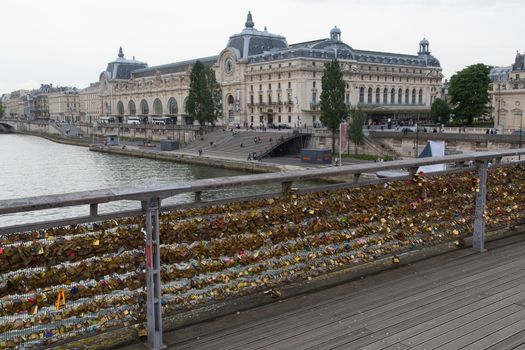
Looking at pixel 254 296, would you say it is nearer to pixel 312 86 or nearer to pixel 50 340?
pixel 50 340

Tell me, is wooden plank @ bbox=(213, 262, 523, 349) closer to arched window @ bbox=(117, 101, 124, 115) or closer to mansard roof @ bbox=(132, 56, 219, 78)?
mansard roof @ bbox=(132, 56, 219, 78)

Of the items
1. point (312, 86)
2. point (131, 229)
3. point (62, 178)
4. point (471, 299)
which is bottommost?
point (62, 178)

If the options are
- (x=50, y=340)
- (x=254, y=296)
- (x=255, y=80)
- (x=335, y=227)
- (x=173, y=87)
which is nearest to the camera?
(x=50, y=340)

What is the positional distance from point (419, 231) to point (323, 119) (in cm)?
4382

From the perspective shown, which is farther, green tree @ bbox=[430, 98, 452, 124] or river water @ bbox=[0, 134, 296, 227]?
green tree @ bbox=[430, 98, 452, 124]

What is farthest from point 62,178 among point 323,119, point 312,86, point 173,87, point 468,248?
point 173,87

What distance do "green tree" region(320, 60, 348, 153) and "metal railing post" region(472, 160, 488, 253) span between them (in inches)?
1645

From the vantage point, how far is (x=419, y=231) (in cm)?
695

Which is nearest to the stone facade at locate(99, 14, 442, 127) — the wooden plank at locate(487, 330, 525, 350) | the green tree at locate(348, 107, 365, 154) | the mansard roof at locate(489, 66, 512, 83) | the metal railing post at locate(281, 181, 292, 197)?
the mansard roof at locate(489, 66, 512, 83)

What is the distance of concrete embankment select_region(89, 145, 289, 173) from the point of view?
4750 cm

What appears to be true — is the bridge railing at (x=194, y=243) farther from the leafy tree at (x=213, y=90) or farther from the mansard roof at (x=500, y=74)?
the mansard roof at (x=500, y=74)

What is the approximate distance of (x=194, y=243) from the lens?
507 centimetres

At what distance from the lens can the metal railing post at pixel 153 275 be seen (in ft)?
14.7

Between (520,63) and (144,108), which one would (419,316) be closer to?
(520,63)
